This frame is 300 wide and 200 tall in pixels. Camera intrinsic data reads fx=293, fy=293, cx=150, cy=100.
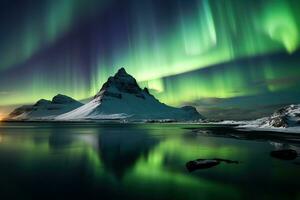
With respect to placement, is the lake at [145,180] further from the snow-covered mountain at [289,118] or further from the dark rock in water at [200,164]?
the snow-covered mountain at [289,118]

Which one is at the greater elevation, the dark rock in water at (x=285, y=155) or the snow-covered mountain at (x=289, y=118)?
the snow-covered mountain at (x=289, y=118)

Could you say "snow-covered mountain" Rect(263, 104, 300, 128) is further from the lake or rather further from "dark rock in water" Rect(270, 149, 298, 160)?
the lake

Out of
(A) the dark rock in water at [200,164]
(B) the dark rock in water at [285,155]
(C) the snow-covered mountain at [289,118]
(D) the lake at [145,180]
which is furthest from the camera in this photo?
(C) the snow-covered mountain at [289,118]

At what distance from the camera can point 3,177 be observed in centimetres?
2950

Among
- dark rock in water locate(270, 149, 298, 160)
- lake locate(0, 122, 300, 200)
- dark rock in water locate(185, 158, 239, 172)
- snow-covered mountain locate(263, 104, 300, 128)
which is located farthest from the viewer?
snow-covered mountain locate(263, 104, 300, 128)

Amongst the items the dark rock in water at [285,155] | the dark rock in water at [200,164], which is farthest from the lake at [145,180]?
the dark rock in water at [285,155]

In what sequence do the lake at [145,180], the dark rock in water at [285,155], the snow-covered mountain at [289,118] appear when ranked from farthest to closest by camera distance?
the snow-covered mountain at [289,118], the dark rock in water at [285,155], the lake at [145,180]

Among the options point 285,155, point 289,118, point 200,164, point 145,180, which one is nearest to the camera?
point 145,180

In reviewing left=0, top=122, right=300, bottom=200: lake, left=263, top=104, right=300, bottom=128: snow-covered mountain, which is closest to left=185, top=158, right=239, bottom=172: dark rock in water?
left=0, top=122, right=300, bottom=200: lake

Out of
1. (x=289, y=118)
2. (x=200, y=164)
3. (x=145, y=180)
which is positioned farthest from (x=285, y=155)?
(x=289, y=118)

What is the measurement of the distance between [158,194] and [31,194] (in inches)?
391

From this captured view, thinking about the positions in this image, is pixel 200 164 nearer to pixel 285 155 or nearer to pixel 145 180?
pixel 145 180

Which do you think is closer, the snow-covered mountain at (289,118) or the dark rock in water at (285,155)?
the dark rock in water at (285,155)

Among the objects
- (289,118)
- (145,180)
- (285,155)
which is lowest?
(145,180)
